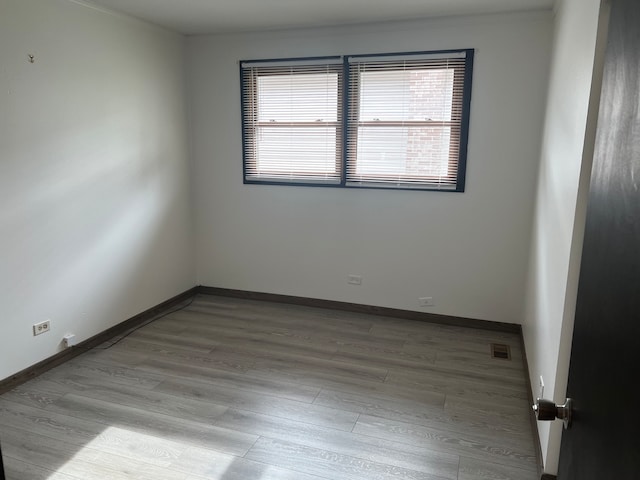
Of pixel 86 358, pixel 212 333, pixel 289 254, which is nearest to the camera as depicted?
pixel 86 358

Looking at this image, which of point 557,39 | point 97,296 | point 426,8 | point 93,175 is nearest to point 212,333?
point 97,296

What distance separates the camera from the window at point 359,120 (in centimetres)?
375

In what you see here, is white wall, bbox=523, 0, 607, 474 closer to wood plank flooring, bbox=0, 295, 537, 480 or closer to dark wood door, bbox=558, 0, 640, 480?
wood plank flooring, bbox=0, 295, 537, 480

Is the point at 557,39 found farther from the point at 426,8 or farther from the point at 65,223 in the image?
the point at 65,223

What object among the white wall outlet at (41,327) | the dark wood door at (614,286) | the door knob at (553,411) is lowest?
the white wall outlet at (41,327)

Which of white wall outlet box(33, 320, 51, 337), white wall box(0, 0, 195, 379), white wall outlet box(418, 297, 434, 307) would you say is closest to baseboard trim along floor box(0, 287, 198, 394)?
white wall box(0, 0, 195, 379)

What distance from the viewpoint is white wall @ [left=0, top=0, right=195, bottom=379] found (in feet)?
9.30

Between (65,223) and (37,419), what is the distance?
1319 mm

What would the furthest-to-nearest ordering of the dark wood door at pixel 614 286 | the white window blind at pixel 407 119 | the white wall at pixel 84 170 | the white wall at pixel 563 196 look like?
the white window blind at pixel 407 119 < the white wall at pixel 84 170 < the white wall at pixel 563 196 < the dark wood door at pixel 614 286

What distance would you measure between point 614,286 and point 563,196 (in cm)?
166

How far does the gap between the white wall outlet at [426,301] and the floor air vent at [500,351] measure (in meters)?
0.64

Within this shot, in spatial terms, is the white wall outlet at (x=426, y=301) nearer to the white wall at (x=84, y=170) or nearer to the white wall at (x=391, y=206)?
the white wall at (x=391, y=206)

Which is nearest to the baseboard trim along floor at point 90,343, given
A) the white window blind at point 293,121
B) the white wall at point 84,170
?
the white wall at point 84,170

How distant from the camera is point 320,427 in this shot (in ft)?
→ 8.38
